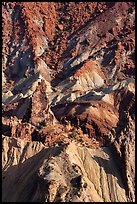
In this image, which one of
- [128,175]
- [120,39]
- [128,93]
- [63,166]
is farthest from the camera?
[120,39]

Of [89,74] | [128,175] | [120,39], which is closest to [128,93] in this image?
[89,74]

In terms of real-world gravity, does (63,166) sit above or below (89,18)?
below

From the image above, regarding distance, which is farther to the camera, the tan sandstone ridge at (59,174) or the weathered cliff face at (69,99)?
the weathered cliff face at (69,99)

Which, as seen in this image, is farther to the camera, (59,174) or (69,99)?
(69,99)

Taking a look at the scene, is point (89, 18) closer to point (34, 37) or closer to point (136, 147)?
point (34, 37)

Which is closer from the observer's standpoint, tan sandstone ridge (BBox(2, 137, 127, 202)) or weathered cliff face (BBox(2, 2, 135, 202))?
tan sandstone ridge (BBox(2, 137, 127, 202))

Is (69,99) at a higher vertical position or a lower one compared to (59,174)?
higher

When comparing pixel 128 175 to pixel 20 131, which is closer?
pixel 128 175

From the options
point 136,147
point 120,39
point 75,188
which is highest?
point 120,39
